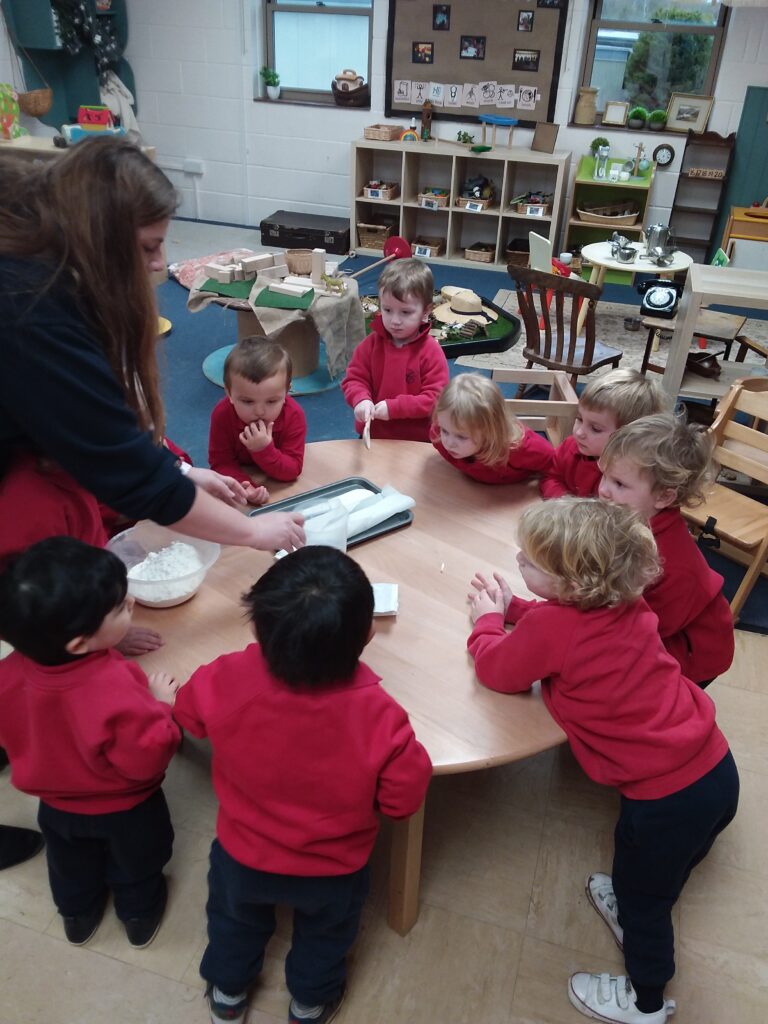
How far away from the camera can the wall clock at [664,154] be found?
584 centimetres

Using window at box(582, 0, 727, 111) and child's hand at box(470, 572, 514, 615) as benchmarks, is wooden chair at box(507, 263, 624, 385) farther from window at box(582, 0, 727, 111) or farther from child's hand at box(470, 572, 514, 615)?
window at box(582, 0, 727, 111)

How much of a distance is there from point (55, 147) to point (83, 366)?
13.0ft

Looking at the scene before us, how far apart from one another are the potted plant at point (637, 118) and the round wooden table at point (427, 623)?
16.1 feet

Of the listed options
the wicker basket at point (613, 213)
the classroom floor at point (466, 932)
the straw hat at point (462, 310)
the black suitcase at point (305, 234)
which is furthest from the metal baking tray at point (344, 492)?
the black suitcase at point (305, 234)

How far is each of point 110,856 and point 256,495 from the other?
2.92ft

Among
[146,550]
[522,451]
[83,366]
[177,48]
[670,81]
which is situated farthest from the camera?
[177,48]

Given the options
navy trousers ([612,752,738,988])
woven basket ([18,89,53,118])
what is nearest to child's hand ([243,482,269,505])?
navy trousers ([612,752,738,988])

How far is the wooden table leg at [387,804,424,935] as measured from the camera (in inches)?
61.2

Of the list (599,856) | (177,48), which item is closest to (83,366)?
(599,856)

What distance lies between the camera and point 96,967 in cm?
162

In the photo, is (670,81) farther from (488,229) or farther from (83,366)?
(83,366)

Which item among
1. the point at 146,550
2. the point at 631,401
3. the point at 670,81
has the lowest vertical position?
A: the point at 146,550

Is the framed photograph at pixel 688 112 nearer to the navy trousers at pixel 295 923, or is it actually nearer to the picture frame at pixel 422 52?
the picture frame at pixel 422 52

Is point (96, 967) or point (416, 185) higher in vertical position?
point (416, 185)
